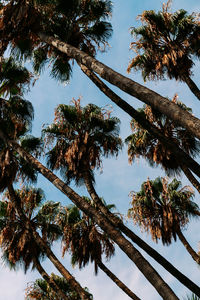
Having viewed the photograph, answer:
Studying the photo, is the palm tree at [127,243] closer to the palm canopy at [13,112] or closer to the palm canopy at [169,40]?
the palm canopy at [13,112]

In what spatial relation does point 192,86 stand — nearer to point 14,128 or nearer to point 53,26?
point 53,26

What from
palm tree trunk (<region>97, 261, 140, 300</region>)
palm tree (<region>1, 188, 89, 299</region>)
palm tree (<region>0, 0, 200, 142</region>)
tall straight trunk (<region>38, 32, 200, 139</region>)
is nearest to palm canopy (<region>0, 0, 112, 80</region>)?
palm tree (<region>0, 0, 200, 142</region>)

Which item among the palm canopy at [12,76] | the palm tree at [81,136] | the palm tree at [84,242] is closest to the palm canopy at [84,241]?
the palm tree at [84,242]

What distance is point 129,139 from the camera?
54.1 ft

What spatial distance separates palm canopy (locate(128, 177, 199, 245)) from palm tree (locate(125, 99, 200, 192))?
1520mm

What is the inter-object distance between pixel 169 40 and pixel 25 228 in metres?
9.35

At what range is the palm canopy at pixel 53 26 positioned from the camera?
9.73m

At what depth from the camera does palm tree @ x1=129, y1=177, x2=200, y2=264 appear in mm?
15469

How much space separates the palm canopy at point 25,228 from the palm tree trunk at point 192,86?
7.76 meters

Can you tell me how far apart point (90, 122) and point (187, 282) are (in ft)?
24.8

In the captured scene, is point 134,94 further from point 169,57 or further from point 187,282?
point 169,57

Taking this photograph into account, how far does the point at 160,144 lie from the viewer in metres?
15.0

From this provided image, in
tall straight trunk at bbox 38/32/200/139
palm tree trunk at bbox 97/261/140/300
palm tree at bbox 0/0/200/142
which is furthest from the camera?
palm tree trunk at bbox 97/261/140/300

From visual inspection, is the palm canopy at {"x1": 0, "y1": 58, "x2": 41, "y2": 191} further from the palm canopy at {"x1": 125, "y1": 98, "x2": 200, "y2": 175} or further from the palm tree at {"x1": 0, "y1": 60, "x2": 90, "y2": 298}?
the palm canopy at {"x1": 125, "y1": 98, "x2": 200, "y2": 175}
